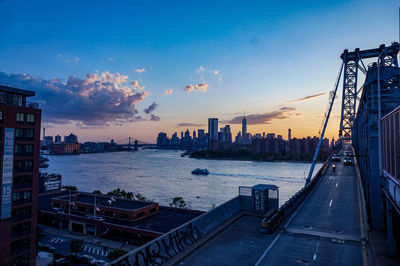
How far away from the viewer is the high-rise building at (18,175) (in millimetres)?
27828

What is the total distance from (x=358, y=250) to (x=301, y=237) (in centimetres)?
256

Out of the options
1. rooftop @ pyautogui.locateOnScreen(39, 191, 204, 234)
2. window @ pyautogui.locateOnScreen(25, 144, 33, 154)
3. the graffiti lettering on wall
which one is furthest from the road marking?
window @ pyautogui.locateOnScreen(25, 144, 33, 154)

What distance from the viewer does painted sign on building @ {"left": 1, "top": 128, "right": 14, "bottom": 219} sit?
90.9ft

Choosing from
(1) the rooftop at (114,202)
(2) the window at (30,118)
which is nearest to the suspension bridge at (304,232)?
(2) the window at (30,118)

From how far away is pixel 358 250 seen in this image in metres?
11.8

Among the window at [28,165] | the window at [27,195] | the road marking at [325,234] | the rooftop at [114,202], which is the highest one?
the window at [28,165]

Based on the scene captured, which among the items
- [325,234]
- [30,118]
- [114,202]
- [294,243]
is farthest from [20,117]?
[325,234]

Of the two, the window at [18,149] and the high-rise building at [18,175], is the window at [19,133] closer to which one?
the high-rise building at [18,175]

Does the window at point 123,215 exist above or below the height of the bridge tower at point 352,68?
below

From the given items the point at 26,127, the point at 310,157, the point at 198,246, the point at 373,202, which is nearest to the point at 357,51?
the point at 373,202

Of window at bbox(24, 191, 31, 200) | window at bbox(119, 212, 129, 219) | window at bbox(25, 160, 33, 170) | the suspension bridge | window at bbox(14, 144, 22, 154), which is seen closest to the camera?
the suspension bridge

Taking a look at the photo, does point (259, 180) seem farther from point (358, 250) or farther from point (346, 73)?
point (358, 250)

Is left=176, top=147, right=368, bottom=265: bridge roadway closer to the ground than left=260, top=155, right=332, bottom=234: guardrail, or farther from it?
closer to the ground

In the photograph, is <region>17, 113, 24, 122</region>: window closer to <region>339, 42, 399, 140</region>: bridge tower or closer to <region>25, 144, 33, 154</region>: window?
<region>25, 144, 33, 154</region>: window
